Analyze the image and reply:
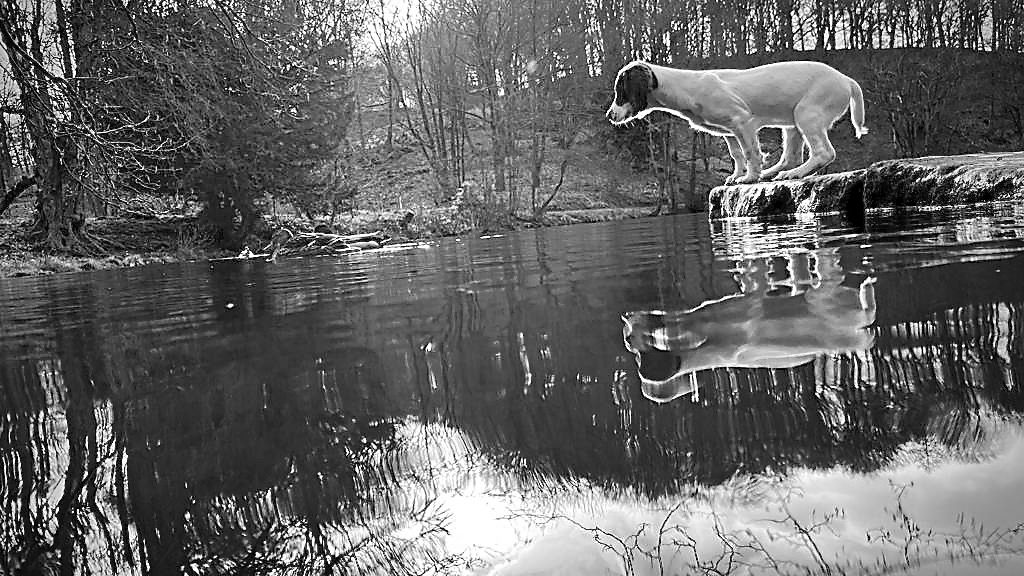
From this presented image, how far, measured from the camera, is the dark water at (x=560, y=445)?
51 cm

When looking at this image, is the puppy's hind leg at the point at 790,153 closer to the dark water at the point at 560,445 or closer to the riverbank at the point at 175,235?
the riverbank at the point at 175,235

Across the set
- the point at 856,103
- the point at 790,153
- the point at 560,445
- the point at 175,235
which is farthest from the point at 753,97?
the point at 175,235

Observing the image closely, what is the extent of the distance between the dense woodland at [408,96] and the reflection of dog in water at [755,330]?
4.73m

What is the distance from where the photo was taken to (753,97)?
20.6 feet

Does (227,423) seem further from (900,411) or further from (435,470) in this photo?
(900,411)

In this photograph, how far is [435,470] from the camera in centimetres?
73

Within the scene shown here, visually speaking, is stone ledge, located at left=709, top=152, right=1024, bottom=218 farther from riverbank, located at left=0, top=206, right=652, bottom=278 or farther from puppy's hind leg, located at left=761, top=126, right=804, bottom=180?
riverbank, located at left=0, top=206, right=652, bottom=278

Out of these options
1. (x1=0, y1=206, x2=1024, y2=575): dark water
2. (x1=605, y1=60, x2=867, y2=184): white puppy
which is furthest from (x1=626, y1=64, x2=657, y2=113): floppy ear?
(x1=0, y1=206, x2=1024, y2=575): dark water

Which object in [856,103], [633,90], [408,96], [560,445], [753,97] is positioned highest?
[408,96]

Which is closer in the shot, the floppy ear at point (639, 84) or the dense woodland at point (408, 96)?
the floppy ear at point (639, 84)

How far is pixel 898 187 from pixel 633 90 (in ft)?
7.74

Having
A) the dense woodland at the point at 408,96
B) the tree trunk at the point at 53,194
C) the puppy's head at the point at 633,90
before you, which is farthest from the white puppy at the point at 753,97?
the tree trunk at the point at 53,194

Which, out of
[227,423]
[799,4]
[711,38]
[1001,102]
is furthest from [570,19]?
[227,423]

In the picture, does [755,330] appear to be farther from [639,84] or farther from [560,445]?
[639,84]
